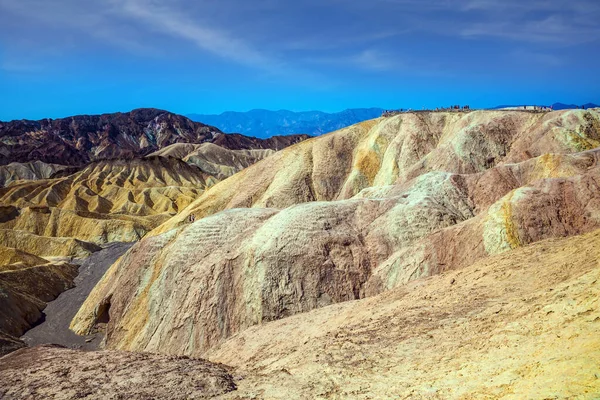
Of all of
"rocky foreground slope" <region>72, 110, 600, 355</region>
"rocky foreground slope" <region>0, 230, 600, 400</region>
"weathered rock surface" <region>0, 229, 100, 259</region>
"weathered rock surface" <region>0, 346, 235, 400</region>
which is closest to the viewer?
"rocky foreground slope" <region>0, 230, 600, 400</region>

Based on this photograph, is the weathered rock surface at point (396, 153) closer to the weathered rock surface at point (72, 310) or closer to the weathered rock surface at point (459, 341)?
the weathered rock surface at point (72, 310)

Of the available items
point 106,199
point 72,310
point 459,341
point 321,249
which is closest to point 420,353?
point 459,341

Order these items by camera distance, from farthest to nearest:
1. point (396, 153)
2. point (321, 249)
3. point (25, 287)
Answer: point (396, 153) → point (25, 287) → point (321, 249)

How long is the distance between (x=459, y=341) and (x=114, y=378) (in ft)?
35.3

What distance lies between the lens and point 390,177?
53.9m

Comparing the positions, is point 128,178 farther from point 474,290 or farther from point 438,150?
point 474,290

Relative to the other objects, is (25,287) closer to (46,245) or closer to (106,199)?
(46,245)

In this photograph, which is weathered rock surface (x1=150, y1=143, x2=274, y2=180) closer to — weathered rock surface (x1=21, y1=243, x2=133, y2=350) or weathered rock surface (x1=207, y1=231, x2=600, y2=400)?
weathered rock surface (x1=21, y1=243, x2=133, y2=350)

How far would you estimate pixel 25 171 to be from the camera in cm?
14938

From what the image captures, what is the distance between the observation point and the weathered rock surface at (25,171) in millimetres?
144087

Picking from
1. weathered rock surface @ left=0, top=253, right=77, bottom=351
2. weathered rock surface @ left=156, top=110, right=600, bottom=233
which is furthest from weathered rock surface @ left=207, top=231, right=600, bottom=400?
weathered rock surface @ left=156, top=110, right=600, bottom=233

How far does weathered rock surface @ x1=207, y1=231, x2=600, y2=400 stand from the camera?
9.91m

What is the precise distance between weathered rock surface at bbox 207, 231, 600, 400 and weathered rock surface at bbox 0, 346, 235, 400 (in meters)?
1.38

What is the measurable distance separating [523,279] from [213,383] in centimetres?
1140
